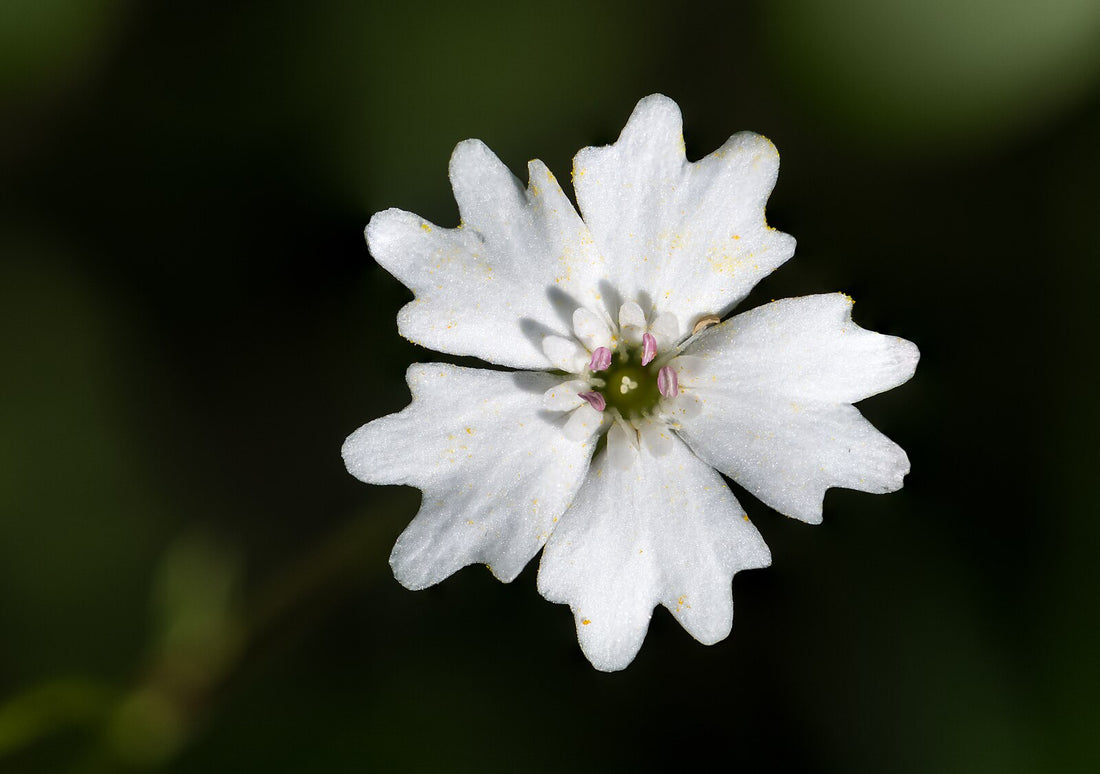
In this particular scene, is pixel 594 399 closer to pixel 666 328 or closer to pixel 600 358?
pixel 600 358

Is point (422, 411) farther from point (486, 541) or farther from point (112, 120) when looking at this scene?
point (112, 120)

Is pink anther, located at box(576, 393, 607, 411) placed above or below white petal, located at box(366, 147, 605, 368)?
below

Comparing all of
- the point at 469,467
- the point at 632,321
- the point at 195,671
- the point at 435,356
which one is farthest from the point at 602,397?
the point at 195,671

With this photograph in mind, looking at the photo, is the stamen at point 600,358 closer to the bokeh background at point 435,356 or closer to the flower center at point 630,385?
the flower center at point 630,385

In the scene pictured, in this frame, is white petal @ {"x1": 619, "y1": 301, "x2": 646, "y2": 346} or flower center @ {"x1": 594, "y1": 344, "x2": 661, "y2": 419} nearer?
white petal @ {"x1": 619, "y1": 301, "x2": 646, "y2": 346}

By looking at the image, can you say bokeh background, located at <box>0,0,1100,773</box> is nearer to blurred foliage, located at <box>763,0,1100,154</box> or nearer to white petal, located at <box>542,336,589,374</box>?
blurred foliage, located at <box>763,0,1100,154</box>

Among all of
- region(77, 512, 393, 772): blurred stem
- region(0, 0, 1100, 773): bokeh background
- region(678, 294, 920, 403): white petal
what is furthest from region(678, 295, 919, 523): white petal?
region(77, 512, 393, 772): blurred stem

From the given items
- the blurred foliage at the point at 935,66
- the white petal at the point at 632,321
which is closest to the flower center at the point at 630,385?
the white petal at the point at 632,321
